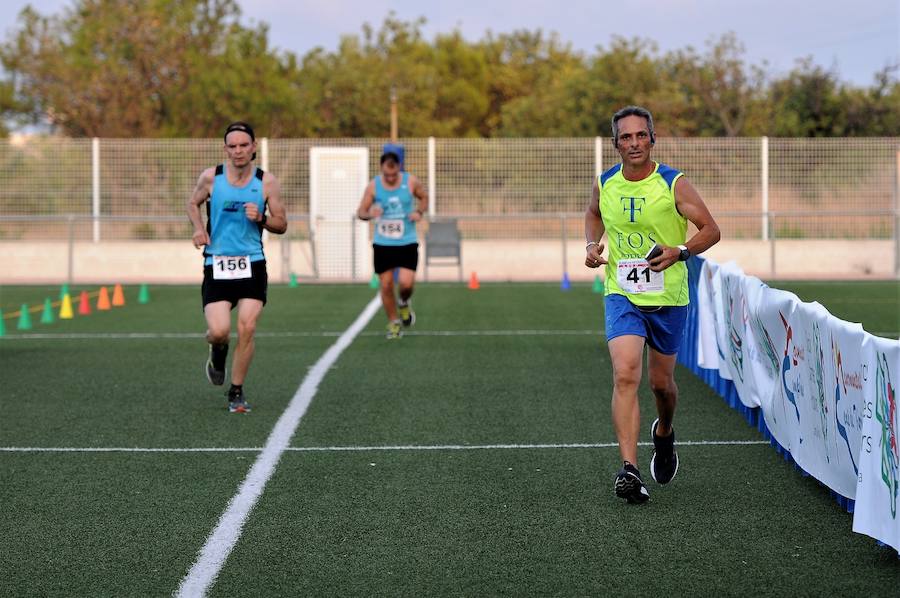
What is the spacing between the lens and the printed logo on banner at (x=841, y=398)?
233 inches

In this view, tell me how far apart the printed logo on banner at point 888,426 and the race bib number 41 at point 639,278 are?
60.7 inches

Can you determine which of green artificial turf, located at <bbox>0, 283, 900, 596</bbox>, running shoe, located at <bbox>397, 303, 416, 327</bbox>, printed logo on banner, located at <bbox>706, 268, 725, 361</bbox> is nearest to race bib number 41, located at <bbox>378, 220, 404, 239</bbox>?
running shoe, located at <bbox>397, 303, 416, 327</bbox>

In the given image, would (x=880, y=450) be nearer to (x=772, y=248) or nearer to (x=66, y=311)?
(x=66, y=311)

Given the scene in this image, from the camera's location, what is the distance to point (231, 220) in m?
9.60

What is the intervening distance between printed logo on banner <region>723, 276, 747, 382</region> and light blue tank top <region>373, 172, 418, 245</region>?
5017mm

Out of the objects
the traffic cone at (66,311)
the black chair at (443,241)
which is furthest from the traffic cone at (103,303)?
the black chair at (443,241)

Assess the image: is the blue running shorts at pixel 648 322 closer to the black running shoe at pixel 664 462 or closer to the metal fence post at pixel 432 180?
the black running shoe at pixel 664 462

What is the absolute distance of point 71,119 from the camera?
163 feet

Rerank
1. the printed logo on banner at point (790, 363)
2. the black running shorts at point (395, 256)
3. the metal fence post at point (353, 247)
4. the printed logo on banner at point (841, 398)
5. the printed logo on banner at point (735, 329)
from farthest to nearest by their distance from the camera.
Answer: the metal fence post at point (353, 247), the black running shorts at point (395, 256), the printed logo on banner at point (735, 329), the printed logo on banner at point (790, 363), the printed logo on banner at point (841, 398)

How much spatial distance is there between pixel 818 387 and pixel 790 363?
72 cm

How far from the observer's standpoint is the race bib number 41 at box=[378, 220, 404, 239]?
47.1ft

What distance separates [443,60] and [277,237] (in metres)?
55.1

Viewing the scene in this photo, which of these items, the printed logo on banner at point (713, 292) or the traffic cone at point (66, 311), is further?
the traffic cone at point (66, 311)

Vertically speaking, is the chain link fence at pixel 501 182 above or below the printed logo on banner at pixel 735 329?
above
